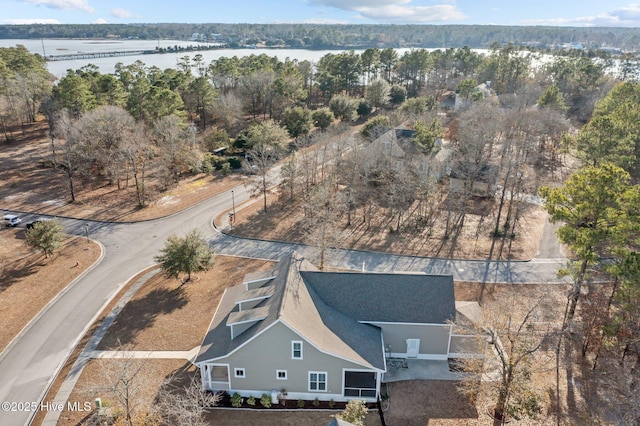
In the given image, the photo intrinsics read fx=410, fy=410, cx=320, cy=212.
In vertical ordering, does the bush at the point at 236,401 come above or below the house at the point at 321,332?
below

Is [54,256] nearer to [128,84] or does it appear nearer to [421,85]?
[128,84]

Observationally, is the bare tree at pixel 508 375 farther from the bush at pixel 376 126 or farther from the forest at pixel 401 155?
the bush at pixel 376 126

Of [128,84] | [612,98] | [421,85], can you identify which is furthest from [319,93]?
[612,98]

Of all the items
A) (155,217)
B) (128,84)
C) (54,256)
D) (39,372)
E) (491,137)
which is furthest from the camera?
(128,84)

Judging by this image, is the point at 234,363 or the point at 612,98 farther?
the point at 612,98

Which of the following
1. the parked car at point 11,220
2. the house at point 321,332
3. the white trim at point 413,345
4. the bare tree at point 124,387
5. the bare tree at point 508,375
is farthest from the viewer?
the parked car at point 11,220

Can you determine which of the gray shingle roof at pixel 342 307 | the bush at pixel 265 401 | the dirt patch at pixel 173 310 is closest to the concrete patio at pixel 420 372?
the gray shingle roof at pixel 342 307

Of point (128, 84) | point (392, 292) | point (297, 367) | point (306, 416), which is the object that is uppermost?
point (128, 84)
